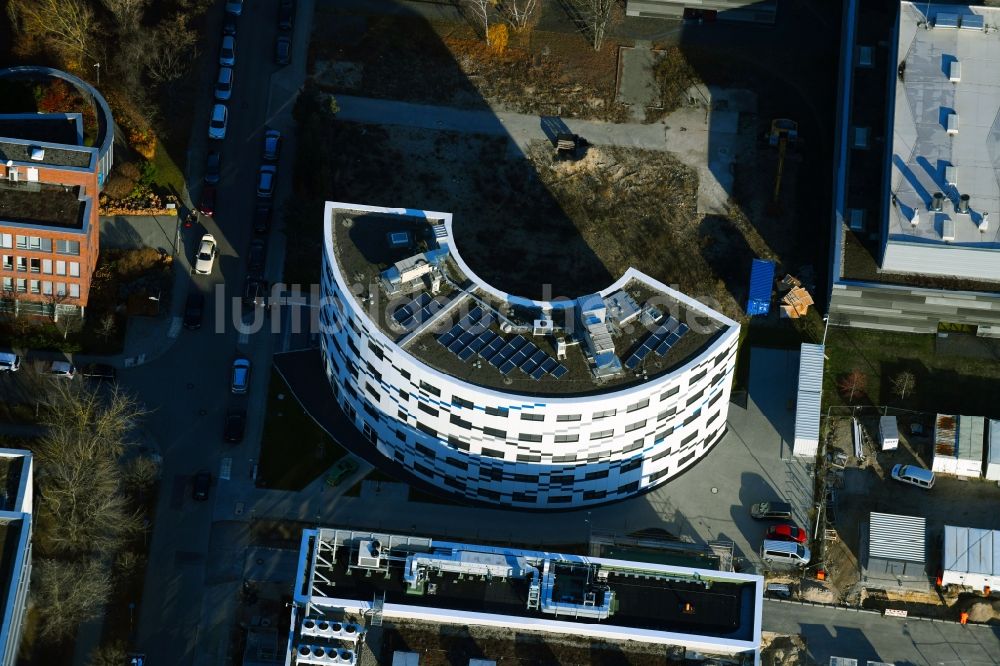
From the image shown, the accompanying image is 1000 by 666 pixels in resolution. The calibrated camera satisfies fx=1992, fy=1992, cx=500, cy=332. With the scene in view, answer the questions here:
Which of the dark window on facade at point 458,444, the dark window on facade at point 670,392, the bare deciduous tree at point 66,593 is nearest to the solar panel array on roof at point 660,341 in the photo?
the dark window on facade at point 670,392

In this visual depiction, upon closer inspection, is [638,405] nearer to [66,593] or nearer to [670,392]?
[670,392]

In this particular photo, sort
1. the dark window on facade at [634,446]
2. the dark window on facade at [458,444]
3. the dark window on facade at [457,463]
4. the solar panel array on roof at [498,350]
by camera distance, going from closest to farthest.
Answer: the solar panel array on roof at [498,350] → the dark window on facade at [458,444] → the dark window on facade at [634,446] → the dark window on facade at [457,463]

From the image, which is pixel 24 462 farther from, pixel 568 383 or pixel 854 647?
pixel 854 647

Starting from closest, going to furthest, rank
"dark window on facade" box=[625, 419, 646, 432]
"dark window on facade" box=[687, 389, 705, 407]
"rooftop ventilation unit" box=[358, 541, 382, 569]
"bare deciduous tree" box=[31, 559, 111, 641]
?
"rooftop ventilation unit" box=[358, 541, 382, 569] → "bare deciduous tree" box=[31, 559, 111, 641] → "dark window on facade" box=[625, 419, 646, 432] → "dark window on facade" box=[687, 389, 705, 407]

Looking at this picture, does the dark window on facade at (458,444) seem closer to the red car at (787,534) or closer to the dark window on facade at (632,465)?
the dark window on facade at (632,465)

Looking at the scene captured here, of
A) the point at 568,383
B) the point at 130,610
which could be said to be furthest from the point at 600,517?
the point at 130,610

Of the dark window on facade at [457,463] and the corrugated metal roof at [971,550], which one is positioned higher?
A: the dark window on facade at [457,463]

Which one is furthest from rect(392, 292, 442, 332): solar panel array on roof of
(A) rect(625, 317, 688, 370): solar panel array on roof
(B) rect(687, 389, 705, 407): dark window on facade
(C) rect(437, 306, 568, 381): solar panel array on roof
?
(B) rect(687, 389, 705, 407): dark window on facade

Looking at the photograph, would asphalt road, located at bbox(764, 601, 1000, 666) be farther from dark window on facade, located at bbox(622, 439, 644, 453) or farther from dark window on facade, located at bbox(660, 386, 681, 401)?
dark window on facade, located at bbox(660, 386, 681, 401)
